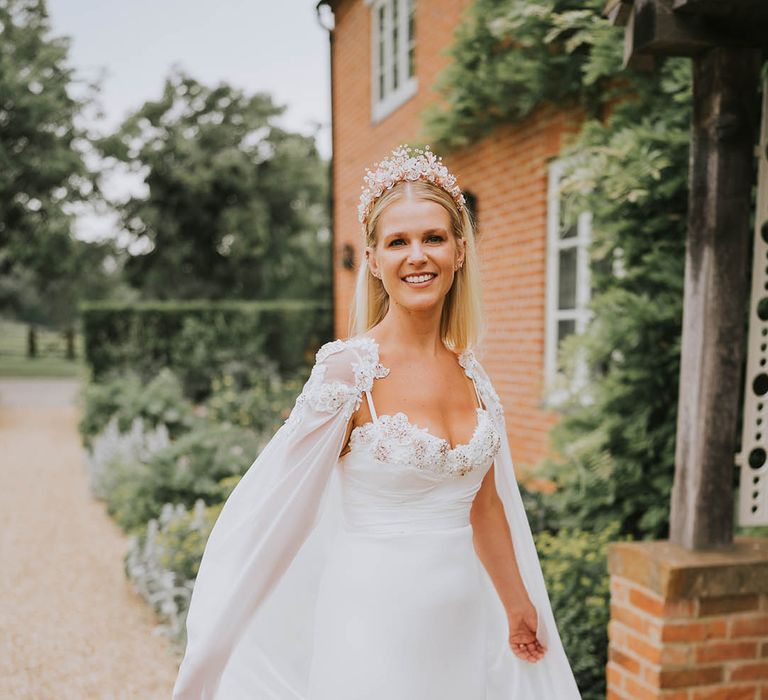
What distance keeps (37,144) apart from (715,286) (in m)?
16.5

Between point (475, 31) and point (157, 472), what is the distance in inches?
177

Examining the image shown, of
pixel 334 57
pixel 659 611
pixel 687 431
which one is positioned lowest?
pixel 659 611

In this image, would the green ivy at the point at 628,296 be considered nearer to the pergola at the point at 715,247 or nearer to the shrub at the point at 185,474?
the pergola at the point at 715,247

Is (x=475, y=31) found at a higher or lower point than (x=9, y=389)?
higher

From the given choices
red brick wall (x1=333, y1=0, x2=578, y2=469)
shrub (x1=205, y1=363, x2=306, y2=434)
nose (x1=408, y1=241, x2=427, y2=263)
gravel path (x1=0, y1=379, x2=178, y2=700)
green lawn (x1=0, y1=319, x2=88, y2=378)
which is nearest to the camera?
nose (x1=408, y1=241, x2=427, y2=263)

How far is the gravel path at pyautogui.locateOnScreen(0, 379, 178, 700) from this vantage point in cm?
411

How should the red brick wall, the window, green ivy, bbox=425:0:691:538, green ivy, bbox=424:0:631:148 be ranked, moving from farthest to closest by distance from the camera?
1. the window
2. the red brick wall
3. green ivy, bbox=424:0:631:148
4. green ivy, bbox=425:0:691:538

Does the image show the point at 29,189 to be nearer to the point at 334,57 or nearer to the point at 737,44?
the point at 334,57

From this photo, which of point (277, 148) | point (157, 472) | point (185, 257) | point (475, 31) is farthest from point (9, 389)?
point (475, 31)

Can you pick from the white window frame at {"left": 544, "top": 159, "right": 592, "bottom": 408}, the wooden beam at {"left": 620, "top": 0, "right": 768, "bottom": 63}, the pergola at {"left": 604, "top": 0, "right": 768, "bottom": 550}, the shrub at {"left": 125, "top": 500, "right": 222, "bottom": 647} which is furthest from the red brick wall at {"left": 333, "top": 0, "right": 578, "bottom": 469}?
the wooden beam at {"left": 620, "top": 0, "right": 768, "bottom": 63}

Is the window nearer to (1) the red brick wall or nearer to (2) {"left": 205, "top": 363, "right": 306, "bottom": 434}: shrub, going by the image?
(1) the red brick wall

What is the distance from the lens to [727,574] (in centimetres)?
269

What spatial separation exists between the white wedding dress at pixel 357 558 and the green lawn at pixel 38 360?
12.8 m

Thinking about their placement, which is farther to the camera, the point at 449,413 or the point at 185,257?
the point at 185,257
